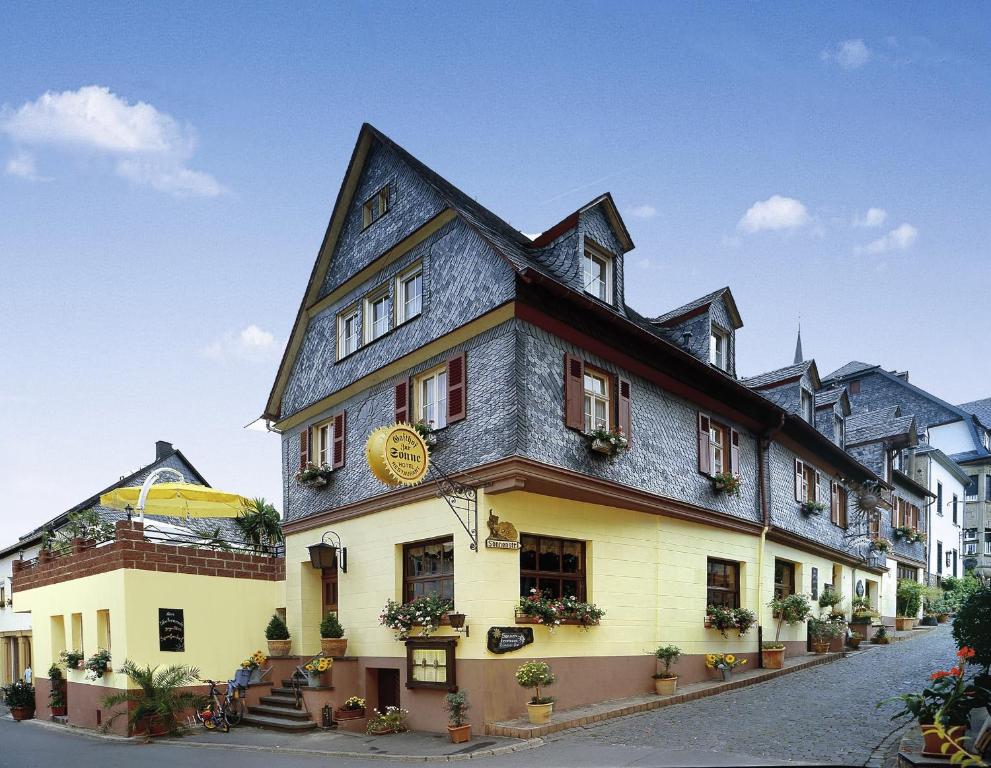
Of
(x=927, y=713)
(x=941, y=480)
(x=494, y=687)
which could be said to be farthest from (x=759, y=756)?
(x=941, y=480)

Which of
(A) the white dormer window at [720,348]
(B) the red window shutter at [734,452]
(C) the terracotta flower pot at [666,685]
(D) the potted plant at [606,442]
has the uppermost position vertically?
(A) the white dormer window at [720,348]

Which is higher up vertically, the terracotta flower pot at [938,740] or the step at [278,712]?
the terracotta flower pot at [938,740]

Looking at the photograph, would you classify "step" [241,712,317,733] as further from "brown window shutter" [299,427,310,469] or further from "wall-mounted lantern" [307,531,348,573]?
"brown window shutter" [299,427,310,469]

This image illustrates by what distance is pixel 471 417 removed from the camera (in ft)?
52.2

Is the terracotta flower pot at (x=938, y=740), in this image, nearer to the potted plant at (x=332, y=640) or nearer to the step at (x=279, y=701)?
the potted plant at (x=332, y=640)

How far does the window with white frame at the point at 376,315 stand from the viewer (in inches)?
762

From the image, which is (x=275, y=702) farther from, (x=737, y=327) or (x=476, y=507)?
(x=737, y=327)

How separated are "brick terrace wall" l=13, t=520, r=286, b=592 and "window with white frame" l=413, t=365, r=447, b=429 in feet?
22.3

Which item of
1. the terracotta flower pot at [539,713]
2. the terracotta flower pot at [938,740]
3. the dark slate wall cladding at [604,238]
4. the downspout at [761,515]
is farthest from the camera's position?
the downspout at [761,515]

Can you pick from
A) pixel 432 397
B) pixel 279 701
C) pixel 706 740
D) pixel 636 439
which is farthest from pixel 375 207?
pixel 706 740

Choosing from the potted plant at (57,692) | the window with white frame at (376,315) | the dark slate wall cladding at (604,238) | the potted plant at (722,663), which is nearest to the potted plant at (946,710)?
the potted plant at (722,663)

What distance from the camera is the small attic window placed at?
1955 cm

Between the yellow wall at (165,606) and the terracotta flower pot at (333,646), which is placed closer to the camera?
the terracotta flower pot at (333,646)

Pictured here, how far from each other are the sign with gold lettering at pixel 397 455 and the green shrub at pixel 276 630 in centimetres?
781
